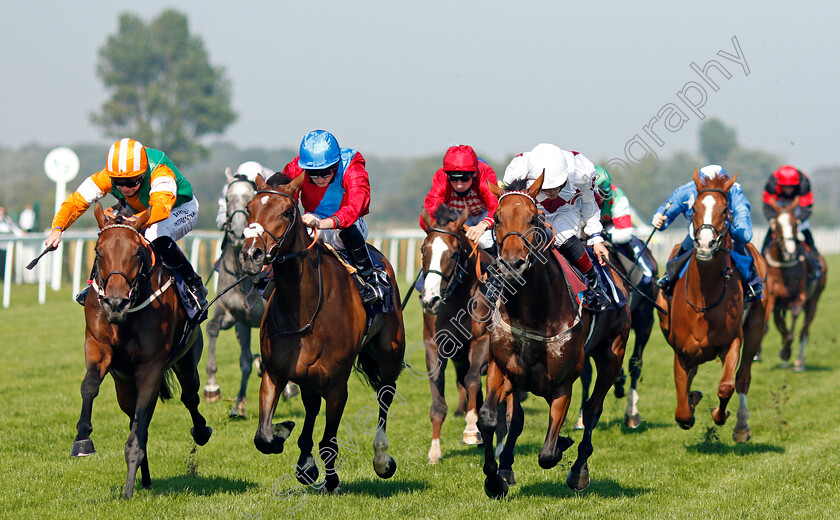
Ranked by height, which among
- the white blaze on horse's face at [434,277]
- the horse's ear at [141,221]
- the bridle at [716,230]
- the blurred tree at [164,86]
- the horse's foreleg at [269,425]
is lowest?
the horse's foreleg at [269,425]

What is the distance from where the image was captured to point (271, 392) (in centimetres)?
572

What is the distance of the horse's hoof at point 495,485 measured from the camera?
570 cm

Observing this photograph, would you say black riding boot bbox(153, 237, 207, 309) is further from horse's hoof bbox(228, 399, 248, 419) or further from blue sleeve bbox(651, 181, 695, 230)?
blue sleeve bbox(651, 181, 695, 230)

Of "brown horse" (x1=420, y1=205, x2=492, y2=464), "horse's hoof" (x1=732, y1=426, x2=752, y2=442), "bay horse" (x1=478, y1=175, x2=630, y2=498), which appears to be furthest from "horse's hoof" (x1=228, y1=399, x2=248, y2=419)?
"horse's hoof" (x1=732, y1=426, x2=752, y2=442)

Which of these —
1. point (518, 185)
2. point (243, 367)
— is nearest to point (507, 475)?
point (518, 185)

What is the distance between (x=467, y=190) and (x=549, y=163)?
1.35 meters

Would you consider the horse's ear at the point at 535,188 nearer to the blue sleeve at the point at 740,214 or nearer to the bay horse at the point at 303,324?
the bay horse at the point at 303,324

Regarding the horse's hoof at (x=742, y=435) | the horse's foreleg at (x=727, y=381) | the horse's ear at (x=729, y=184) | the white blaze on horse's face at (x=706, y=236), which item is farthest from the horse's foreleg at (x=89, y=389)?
the horse's hoof at (x=742, y=435)

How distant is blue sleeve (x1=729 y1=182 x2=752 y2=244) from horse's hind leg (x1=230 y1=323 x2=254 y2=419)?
4.46m

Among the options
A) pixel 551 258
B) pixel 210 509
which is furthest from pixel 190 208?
pixel 551 258

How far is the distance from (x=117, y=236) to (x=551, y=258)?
8.46 ft

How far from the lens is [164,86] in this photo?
64.7 metres

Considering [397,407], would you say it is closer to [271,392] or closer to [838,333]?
[271,392]

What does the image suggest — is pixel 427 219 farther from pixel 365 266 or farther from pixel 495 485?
pixel 495 485
